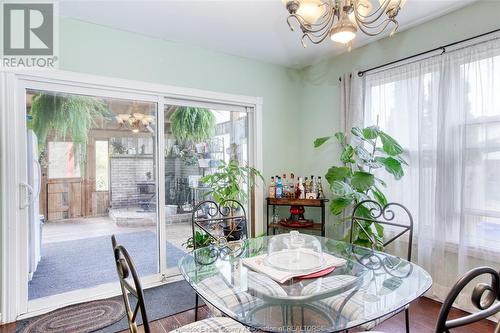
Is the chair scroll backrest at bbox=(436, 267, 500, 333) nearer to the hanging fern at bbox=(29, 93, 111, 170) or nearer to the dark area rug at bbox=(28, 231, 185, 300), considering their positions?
the dark area rug at bbox=(28, 231, 185, 300)

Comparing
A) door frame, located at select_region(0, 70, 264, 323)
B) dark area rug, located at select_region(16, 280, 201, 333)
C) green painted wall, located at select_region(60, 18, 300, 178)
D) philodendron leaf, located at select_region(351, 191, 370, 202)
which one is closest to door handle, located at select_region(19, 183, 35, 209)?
door frame, located at select_region(0, 70, 264, 323)

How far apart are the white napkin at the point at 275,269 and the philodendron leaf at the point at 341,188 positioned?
94 centimetres

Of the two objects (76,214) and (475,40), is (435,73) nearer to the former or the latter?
(475,40)

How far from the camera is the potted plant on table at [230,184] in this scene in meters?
3.11

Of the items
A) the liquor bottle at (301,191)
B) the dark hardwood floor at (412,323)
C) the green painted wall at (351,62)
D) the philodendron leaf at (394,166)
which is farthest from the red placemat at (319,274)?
the green painted wall at (351,62)

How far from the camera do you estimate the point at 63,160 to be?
2.61 m

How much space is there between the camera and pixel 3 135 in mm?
2238

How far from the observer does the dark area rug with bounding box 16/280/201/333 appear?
2.17 meters

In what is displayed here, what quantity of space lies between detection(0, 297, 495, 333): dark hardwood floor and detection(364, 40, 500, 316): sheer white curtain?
0.19 metres

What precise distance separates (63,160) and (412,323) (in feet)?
10.6

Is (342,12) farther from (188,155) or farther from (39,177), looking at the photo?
(39,177)

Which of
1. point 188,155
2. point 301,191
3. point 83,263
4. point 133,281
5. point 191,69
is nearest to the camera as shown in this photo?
point 133,281

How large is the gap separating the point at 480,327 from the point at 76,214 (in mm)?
3480

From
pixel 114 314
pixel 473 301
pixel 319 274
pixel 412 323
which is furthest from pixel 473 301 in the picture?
pixel 114 314
